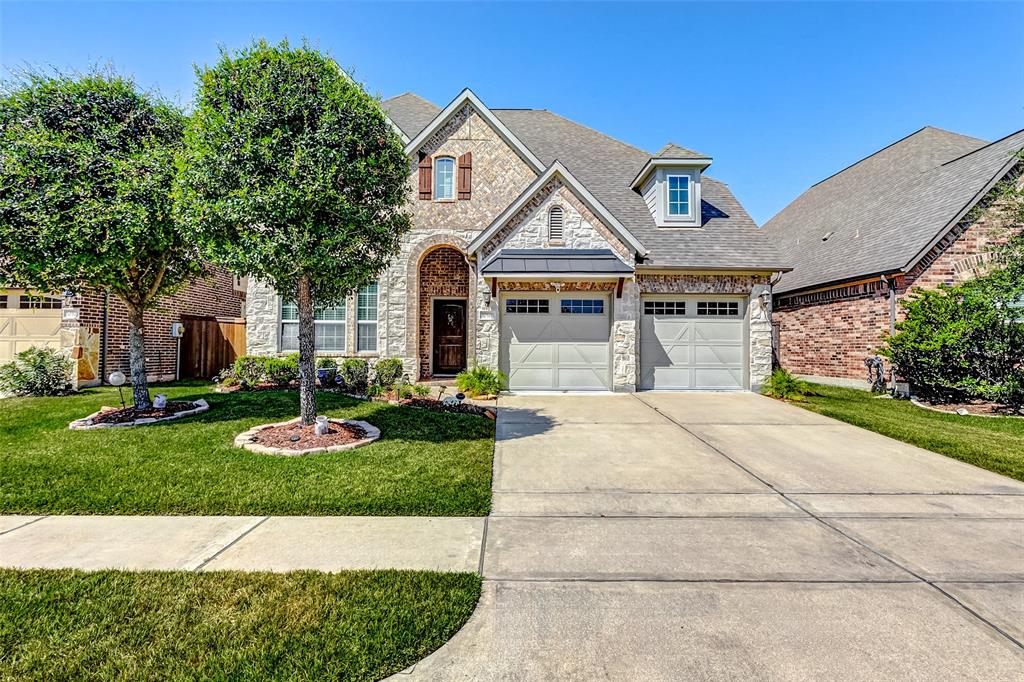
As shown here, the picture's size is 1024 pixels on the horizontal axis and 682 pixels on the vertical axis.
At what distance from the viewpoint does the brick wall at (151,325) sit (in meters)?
11.6

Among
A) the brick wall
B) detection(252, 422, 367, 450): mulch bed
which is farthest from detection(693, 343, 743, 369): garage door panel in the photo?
the brick wall

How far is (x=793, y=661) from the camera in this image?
257 centimetres

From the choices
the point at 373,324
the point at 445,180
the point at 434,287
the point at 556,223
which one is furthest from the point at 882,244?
the point at 373,324

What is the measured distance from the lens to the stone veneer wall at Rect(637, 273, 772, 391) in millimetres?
12984

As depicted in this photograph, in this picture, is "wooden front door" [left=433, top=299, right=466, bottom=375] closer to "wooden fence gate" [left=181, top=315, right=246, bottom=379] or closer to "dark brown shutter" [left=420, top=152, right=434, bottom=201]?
"dark brown shutter" [left=420, top=152, right=434, bottom=201]

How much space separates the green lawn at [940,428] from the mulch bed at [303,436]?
9256 millimetres

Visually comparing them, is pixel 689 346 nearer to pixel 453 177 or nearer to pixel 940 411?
pixel 940 411

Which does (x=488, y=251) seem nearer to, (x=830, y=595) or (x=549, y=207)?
(x=549, y=207)

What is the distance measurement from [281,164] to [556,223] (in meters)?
7.86

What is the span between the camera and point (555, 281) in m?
12.6

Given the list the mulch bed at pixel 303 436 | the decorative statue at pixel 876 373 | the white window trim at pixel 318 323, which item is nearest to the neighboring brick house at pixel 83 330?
the white window trim at pixel 318 323

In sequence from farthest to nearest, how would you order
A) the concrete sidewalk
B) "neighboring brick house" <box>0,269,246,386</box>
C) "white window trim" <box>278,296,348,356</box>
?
"white window trim" <box>278,296,348,356</box> → "neighboring brick house" <box>0,269,246,386</box> → the concrete sidewalk

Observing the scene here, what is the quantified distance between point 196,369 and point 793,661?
55.1 ft

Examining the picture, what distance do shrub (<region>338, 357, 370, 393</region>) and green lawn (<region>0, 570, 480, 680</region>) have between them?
9044mm
